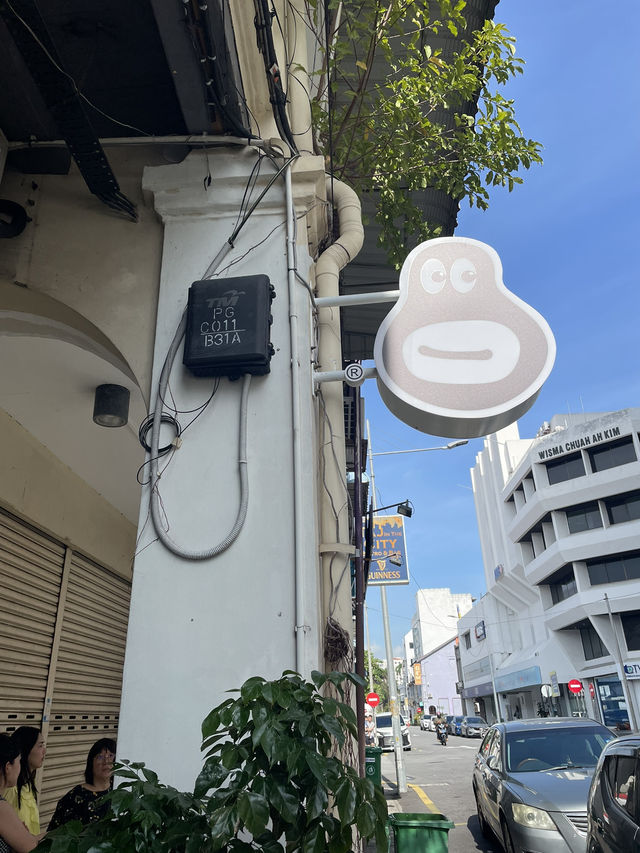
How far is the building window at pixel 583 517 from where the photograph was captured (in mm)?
40688

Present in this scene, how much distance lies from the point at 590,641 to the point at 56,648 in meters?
43.8

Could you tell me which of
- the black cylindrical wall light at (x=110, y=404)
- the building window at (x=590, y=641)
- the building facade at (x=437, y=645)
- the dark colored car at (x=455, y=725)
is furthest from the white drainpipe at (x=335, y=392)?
the building facade at (x=437, y=645)

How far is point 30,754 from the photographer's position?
4.07 m

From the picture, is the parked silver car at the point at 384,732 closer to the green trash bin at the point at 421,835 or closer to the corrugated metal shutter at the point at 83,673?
the corrugated metal shutter at the point at 83,673

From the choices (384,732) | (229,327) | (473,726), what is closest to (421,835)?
(229,327)

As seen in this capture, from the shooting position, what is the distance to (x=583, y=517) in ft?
136

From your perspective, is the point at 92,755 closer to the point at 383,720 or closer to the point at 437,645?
the point at 383,720

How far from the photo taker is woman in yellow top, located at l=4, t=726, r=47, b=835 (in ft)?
12.7

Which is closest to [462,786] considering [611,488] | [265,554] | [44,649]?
[44,649]

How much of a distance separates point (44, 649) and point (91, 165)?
15.7 feet

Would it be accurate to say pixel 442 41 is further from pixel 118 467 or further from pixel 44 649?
pixel 44 649

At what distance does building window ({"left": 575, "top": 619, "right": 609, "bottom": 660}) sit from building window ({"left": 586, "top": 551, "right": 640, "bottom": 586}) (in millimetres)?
3829

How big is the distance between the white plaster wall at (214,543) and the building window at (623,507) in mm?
40459

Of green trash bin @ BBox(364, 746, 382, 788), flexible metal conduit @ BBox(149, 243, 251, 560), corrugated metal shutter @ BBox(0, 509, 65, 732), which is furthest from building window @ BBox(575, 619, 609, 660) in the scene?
flexible metal conduit @ BBox(149, 243, 251, 560)
